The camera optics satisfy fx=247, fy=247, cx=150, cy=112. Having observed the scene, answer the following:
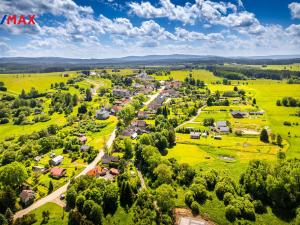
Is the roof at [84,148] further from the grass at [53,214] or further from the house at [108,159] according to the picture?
the grass at [53,214]

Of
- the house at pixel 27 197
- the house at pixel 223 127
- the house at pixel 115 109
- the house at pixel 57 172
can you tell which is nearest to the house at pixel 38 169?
the house at pixel 57 172

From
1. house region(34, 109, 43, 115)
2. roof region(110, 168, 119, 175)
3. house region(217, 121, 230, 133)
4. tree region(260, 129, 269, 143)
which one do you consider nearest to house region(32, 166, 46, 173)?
roof region(110, 168, 119, 175)

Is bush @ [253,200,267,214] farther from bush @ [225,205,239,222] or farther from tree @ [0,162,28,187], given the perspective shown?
tree @ [0,162,28,187]

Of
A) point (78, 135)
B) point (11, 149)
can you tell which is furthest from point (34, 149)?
point (78, 135)

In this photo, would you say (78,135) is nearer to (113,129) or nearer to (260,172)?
(113,129)

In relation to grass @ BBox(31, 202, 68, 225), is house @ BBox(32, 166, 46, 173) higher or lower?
higher

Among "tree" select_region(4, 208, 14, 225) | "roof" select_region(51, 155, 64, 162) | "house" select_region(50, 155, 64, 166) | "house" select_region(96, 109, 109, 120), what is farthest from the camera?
"house" select_region(96, 109, 109, 120)
